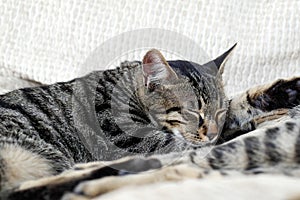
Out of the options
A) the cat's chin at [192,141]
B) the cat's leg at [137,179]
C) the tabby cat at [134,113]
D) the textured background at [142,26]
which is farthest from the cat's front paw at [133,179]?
the textured background at [142,26]

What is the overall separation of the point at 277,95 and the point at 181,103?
250 mm

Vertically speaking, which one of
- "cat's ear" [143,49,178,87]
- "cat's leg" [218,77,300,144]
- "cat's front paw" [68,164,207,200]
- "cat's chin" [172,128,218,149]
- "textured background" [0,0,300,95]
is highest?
"textured background" [0,0,300,95]

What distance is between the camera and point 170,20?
181 cm

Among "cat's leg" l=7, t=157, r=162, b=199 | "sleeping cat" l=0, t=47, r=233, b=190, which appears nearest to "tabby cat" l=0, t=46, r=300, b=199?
"sleeping cat" l=0, t=47, r=233, b=190

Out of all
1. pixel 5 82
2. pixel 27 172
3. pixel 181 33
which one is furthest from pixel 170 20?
pixel 27 172

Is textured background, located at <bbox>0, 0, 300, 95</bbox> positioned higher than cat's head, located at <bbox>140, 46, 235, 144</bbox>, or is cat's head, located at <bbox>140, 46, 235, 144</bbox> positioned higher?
textured background, located at <bbox>0, 0, 300, 95</bbox>

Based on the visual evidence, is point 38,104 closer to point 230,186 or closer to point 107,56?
point 107,56

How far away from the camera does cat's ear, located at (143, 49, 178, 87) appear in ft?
4.34

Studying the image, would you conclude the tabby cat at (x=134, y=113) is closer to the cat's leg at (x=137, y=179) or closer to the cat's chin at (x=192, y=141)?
the cat's chin at (x=192, y=141)

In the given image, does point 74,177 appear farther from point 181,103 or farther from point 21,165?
point 181,103

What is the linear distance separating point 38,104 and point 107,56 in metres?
0.40

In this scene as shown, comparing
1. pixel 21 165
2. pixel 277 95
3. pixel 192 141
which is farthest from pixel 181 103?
pixel 21 165

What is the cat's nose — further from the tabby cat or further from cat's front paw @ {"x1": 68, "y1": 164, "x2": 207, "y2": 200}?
cat's front paw @ {"x1": 68, "y1": 164, "x2": 207, "y2": 200}

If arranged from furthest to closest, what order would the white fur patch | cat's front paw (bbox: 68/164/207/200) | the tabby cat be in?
the tabby cat, the white fur patch, cat's front paw (bbox: 68/164/207/200)
